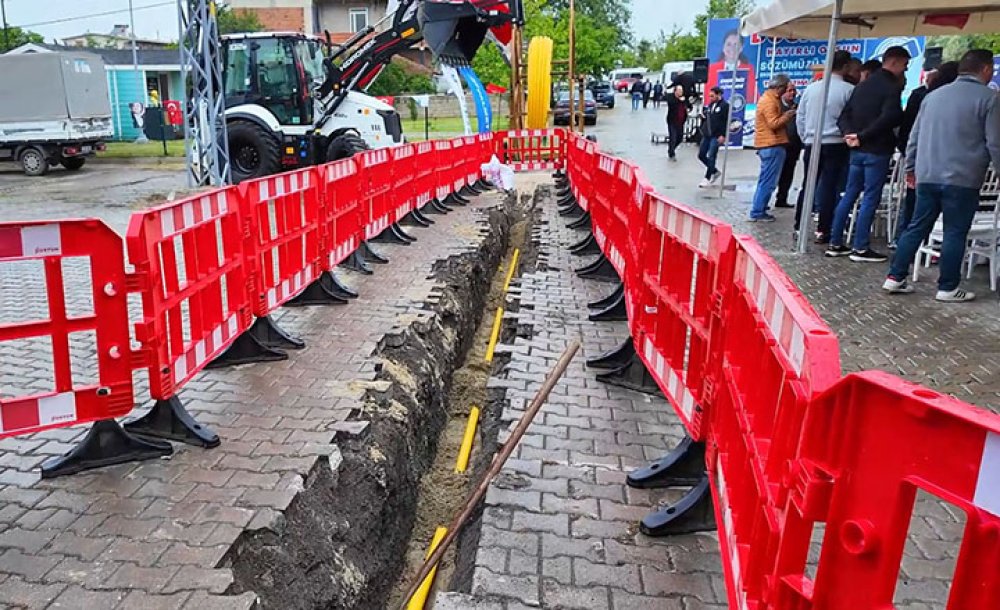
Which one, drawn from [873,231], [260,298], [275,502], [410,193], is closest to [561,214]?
[410,193]

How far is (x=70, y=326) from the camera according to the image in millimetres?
3559

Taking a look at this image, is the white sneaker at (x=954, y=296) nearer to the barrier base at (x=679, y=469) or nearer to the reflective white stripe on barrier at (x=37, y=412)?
the barrier base at (x=679, y=469)

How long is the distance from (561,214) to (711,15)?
47.5 metres

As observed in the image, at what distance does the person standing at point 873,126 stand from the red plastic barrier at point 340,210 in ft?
16.6

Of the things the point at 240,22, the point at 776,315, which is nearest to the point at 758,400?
the point at 776,315

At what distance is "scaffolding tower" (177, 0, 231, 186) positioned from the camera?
46.3 ft

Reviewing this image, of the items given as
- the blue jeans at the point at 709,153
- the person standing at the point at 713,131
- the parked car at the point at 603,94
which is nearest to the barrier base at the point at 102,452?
the person standing at the point at 713,131

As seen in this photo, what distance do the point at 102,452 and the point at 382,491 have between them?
55.7 inches

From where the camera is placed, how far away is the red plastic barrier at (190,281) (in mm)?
3715

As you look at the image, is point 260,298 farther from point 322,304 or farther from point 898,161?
point 898,161

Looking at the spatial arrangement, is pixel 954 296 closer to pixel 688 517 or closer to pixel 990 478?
pixel 688 517

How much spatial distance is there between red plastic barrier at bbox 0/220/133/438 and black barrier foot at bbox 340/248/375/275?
4.42m

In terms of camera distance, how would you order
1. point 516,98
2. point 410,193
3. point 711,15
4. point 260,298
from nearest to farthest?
point 260,298 < point 410,193 < point 516,98 < point 711,15

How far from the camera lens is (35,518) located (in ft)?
10.9
